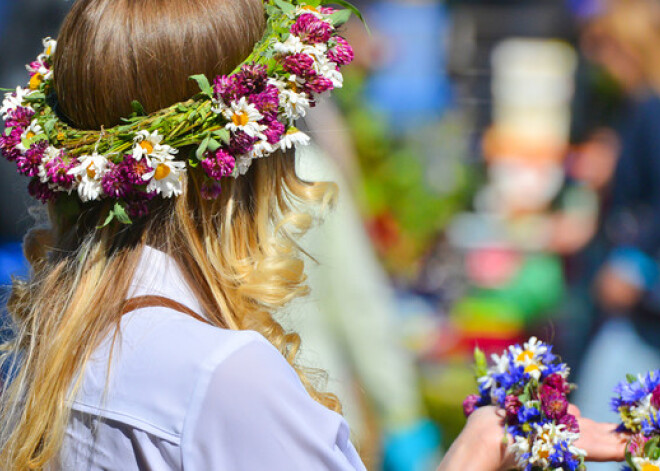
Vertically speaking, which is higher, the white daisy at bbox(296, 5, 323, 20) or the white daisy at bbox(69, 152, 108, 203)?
the white daisy at bbox(296, 5, 323, 20)

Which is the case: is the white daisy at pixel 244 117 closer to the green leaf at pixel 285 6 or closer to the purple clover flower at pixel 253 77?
the purple clover flower at pixel 253 77

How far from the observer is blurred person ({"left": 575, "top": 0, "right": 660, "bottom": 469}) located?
11.7 feet

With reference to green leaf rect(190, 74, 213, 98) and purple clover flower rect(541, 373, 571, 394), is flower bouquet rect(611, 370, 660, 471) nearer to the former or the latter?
purple clover flower rect(541, 373, 571, 394)

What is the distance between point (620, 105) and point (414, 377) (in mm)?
1719

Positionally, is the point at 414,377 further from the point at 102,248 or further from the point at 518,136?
the point at 102,248

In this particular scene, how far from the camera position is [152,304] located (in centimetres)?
127

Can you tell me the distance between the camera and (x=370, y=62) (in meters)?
4.33

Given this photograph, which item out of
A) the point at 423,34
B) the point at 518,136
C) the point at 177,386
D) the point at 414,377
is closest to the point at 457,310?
the point at 414,377

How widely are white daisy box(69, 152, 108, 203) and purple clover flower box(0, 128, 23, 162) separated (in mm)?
191

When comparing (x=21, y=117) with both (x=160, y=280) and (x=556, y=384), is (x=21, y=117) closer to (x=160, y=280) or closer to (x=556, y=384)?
(x=160, y=280)

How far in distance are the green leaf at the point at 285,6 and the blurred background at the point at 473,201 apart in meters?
1.17

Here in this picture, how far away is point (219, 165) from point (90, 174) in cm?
22

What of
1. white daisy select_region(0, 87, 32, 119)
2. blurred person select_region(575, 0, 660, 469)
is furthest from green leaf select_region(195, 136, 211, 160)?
blurred person select_region(575, 0, 660, 469)

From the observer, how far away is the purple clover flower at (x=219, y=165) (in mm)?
1344
